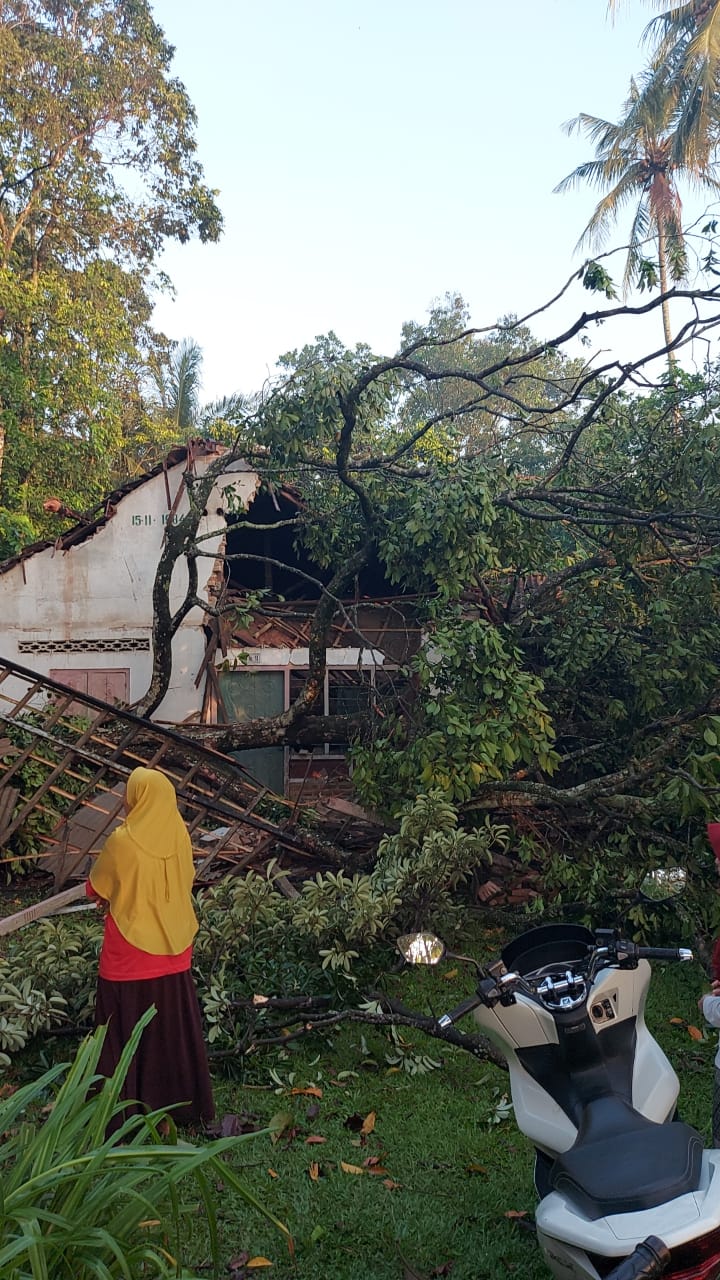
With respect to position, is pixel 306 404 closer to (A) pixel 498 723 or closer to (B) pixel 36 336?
(A) pixel 498 723

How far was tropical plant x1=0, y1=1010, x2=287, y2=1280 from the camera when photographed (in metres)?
1.91

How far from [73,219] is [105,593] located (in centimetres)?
942

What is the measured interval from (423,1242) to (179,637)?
30.5 ft

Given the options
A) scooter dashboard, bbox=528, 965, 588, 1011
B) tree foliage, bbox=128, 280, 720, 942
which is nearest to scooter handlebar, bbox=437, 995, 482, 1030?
scooter dashboard, bbox=528, 965, 588, 1011

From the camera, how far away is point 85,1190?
2.11m

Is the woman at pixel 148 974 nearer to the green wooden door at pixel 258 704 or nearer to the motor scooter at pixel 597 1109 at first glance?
the motor scooter at pixel 597 1109

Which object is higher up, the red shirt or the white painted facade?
the white painted facade

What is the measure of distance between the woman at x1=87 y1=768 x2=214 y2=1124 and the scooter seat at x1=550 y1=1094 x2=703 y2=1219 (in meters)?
2.08

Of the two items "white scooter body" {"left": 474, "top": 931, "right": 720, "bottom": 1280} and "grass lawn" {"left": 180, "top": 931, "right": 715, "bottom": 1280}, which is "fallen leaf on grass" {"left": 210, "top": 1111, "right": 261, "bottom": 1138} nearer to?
"grass lawn" {"left": 180, "top": 931, "right": 715, "bottom": 1280}

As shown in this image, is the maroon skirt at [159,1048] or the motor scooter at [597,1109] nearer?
the motor scooter at [597,1109]

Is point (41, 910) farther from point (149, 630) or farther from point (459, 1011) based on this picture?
point (149, 630)

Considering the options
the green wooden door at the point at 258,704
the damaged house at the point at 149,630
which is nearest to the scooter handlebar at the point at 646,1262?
the damaged house at the point at 149,630

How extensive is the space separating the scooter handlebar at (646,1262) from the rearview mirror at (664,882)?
4.14 m

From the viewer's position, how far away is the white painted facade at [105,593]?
11836 millimetres
